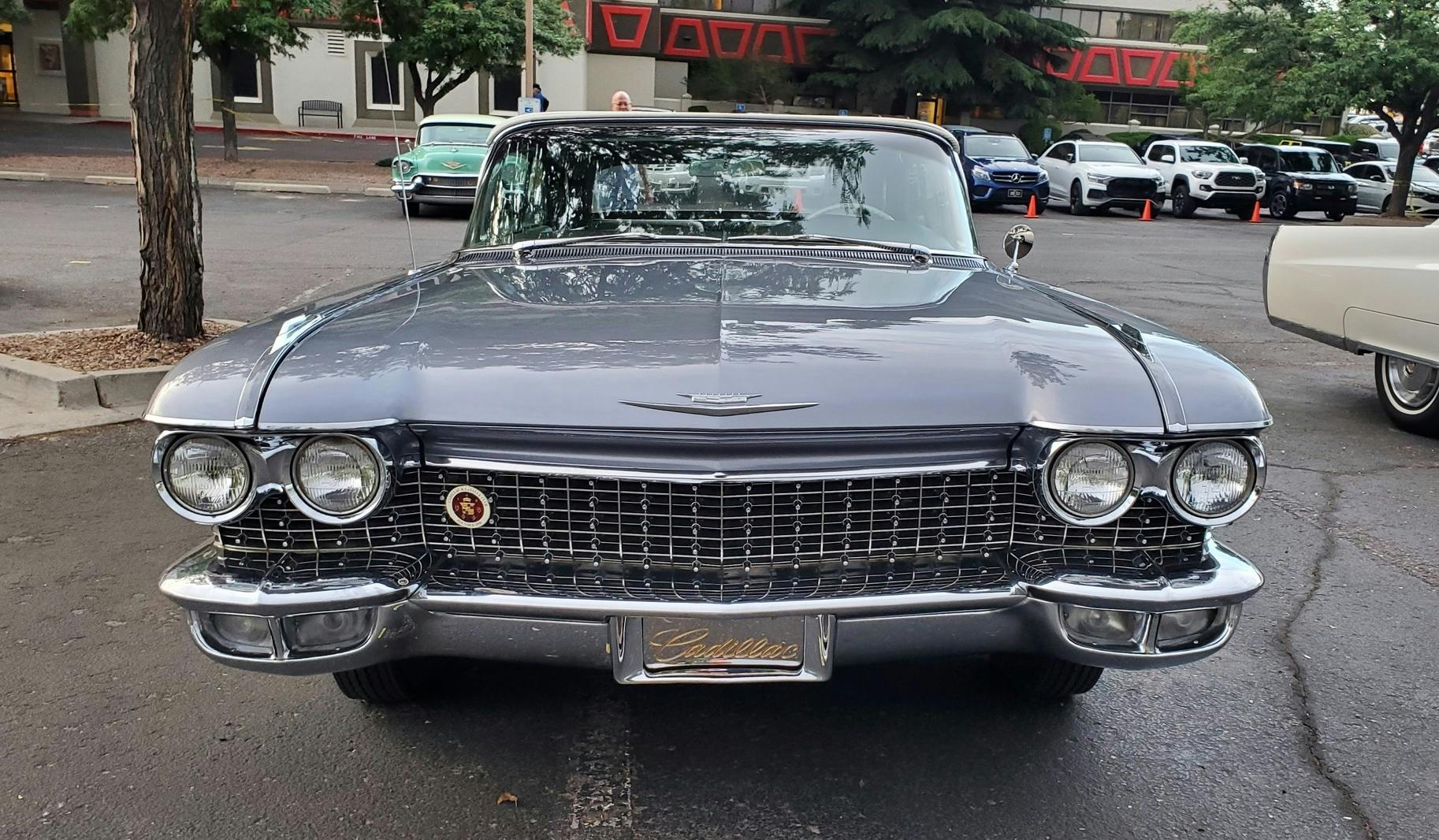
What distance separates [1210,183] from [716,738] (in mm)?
24711

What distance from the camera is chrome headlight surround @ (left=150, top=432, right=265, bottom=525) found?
234 cm

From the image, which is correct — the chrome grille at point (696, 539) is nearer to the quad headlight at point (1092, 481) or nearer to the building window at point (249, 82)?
the quad headlight at point (1092, 481)

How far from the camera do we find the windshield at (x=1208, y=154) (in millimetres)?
25359

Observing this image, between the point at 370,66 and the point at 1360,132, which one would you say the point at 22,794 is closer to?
the point at 370,66

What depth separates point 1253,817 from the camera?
2.69m

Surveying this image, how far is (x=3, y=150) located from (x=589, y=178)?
26125 mm

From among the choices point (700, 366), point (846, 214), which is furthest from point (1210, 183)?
point (700, 366)

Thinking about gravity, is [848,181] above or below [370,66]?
below

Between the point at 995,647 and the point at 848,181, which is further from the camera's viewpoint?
the point at 848,181

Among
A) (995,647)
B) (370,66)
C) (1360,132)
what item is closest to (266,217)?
(995,647)

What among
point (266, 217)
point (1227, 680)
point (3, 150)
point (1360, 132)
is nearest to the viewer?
point (1227, 680)

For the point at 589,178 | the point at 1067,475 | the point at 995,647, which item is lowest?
the point at 995,647

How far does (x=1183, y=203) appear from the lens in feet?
81.3

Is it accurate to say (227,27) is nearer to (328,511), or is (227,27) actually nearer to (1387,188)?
(328,511)
